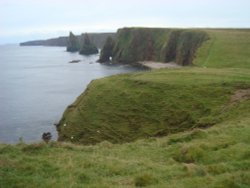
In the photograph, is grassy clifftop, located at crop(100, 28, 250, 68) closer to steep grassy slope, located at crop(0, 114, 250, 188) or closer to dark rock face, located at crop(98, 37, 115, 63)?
dark rock face, located at crop(98, 37, 115, 63)

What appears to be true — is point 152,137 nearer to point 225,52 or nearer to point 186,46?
point 225,52

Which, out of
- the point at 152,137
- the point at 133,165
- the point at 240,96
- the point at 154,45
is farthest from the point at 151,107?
the point at 154,45

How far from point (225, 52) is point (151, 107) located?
5608cm

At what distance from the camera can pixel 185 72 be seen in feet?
210

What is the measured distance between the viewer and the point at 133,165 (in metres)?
18.4

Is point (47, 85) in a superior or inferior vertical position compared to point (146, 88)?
inferior

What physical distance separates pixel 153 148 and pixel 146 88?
107ft

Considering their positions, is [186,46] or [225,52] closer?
[225,52]

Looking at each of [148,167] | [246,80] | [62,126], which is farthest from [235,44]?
[148,167]

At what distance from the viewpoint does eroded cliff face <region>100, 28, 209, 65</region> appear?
142000 millimetres

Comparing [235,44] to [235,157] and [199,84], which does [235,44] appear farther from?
[235,157]

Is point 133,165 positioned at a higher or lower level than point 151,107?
higher

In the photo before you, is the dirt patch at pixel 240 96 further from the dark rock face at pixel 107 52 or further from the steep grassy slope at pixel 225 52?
the dark rock face at pixel 107 52

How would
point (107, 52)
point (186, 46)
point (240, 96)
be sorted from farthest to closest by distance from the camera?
point (107, 52), point (186, 46), point (240, 96)
